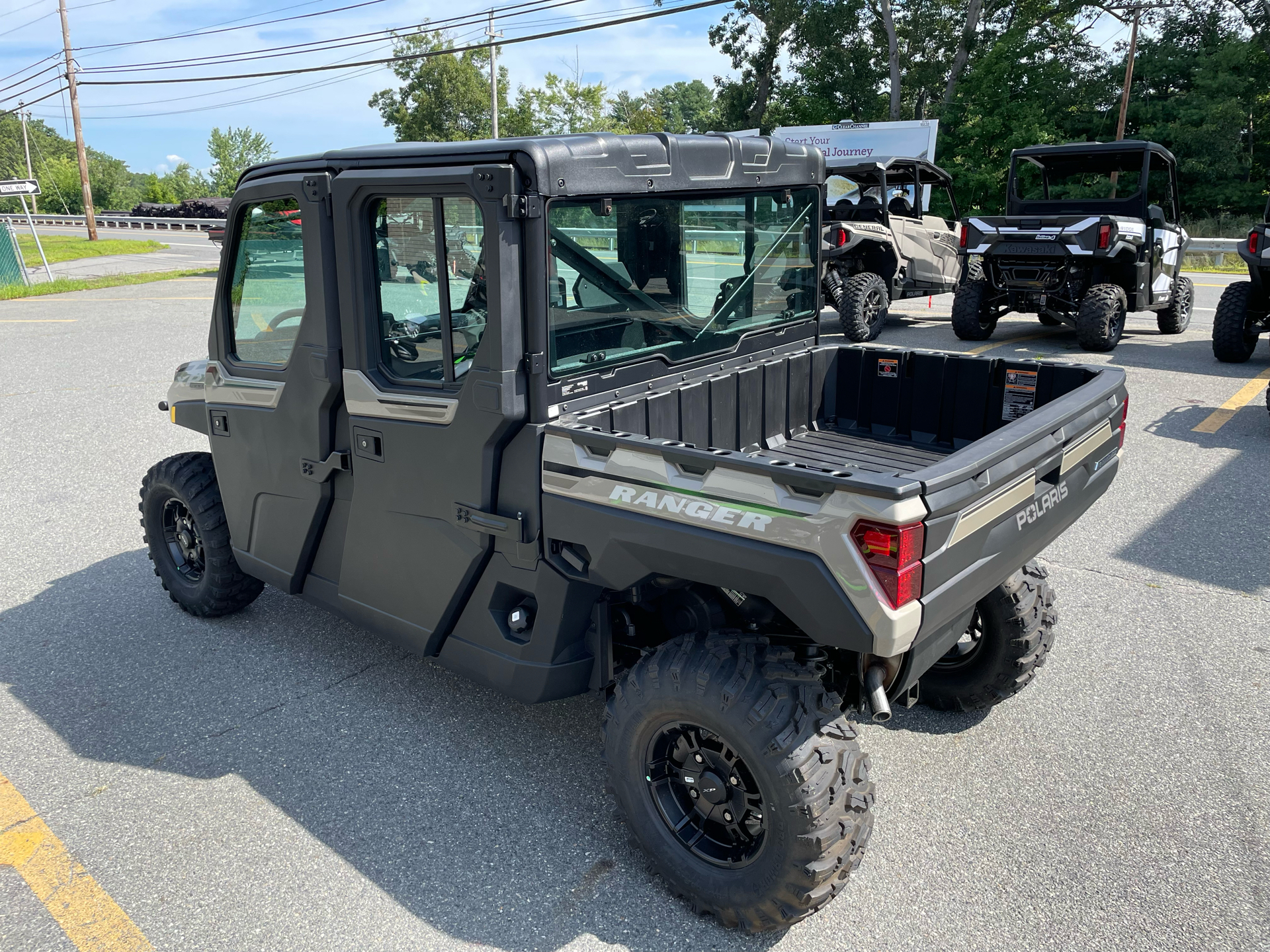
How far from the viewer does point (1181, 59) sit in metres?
31.8

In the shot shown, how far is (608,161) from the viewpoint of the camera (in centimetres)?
303

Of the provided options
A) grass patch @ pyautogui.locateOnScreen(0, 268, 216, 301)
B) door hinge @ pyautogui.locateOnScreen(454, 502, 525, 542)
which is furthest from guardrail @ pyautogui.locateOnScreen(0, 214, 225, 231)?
door hinge @ pyautogui.locateOnScreen(454, 502, 525, 542)

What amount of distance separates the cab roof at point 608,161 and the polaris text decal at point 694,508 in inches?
37.2

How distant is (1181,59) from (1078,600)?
34.6 meters

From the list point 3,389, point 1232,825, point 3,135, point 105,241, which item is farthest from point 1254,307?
point 3,135

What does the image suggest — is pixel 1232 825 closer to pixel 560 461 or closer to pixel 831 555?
pixel 831 555

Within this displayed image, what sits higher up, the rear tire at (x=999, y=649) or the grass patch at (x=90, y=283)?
the grass patch at (x=90, y=283)

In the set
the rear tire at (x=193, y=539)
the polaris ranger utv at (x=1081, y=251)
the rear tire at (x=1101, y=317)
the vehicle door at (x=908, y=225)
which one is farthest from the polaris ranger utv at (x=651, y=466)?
the vehicle door at (x=908, y=225)

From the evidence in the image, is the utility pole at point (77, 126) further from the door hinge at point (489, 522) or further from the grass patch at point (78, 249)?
Result: the door hinge at point (489, 522)

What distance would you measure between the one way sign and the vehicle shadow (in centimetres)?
1747

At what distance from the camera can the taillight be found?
7.61 feet

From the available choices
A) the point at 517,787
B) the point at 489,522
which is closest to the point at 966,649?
the point at 517,787

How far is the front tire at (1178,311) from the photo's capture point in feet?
40.5

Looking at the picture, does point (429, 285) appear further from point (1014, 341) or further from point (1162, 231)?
point (1162, 231)
